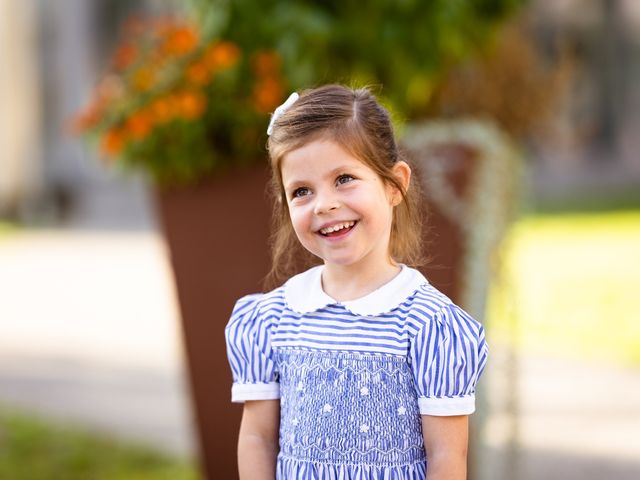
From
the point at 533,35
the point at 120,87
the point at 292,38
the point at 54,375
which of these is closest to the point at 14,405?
the point at 54,375

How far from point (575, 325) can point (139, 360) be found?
105 inches

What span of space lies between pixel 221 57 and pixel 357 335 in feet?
6.89

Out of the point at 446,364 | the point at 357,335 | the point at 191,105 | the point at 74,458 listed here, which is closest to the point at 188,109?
the point at 191,105

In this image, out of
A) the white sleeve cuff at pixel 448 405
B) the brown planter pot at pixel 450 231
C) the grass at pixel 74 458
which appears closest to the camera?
the white sleeve cuff at pixel 448 405

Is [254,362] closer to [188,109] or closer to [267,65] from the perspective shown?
[188,109]

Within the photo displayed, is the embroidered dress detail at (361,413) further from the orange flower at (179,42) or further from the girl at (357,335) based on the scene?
the orange flower at (179,42)

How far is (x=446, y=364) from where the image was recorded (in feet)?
6.05

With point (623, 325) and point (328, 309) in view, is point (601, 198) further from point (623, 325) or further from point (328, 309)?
point (328, 309)

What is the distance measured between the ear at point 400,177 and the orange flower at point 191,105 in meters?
1.85

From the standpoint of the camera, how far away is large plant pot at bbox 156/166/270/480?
12.2 feet

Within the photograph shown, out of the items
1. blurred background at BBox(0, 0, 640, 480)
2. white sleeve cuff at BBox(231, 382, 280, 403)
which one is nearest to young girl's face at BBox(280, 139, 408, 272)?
white sleeve cuff at BBox(231, 382, 280, 403)

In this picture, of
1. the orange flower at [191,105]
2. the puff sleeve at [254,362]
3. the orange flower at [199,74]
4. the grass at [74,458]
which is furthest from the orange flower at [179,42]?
the puff sleeve at [254,362]

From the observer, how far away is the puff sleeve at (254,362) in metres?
2.02

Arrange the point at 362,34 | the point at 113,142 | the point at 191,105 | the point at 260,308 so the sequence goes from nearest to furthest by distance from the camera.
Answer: the point at 260,308 → the point at 191,105 → the point at 113,142 → the point at 362,34
